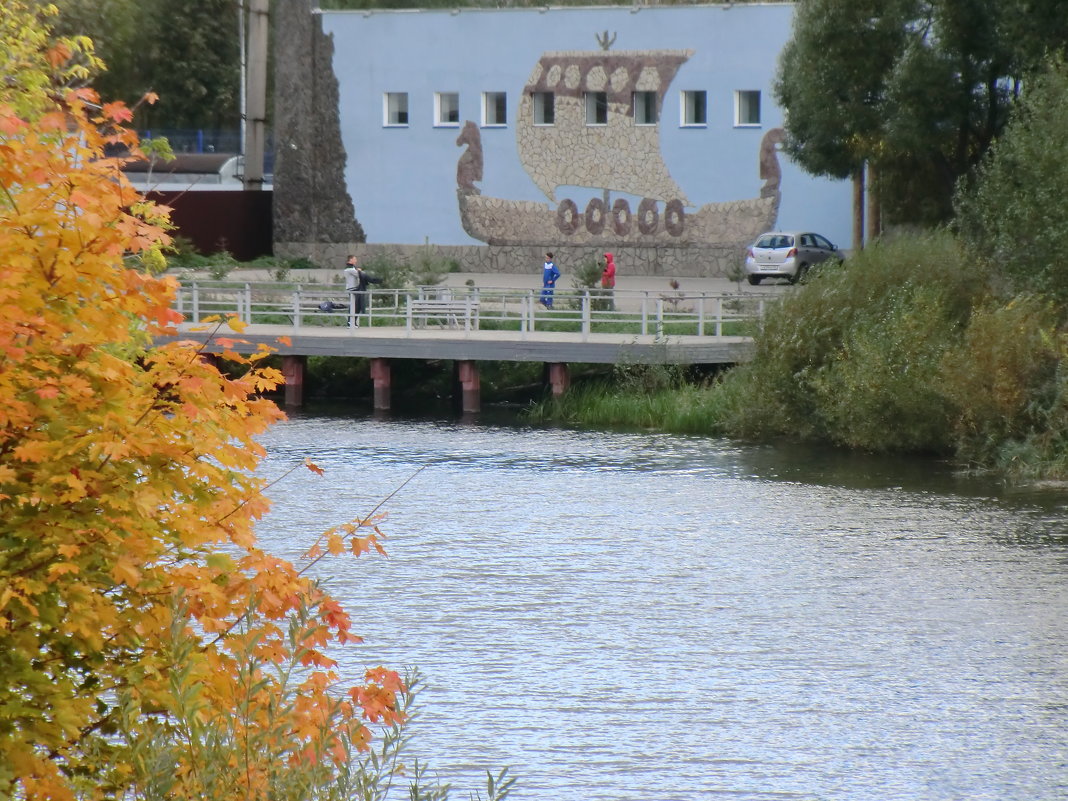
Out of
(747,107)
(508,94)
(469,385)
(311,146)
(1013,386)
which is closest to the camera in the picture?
(1013,386)

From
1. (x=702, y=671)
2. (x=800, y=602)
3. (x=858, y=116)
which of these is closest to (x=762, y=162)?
(x=858, y=116)

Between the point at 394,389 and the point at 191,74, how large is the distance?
35.0 meters

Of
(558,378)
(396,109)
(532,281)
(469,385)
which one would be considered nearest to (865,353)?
(558,378)

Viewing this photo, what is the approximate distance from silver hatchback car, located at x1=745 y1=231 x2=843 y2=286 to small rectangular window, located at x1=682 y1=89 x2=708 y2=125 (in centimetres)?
484

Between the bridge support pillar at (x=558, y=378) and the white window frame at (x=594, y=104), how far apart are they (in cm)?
1534

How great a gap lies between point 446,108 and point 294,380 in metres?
16.0

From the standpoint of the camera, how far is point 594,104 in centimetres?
4481

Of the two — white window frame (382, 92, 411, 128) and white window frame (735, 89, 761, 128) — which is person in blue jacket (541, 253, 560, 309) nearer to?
white window frame (735, 89, 761, 128)

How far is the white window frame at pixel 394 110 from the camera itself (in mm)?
46656

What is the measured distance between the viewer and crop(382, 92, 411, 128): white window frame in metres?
46.7

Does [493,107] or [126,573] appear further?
[493,107]

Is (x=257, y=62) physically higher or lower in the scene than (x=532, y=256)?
higher

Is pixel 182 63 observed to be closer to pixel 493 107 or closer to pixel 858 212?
pixel 493 107

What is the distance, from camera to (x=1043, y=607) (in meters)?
15.7
